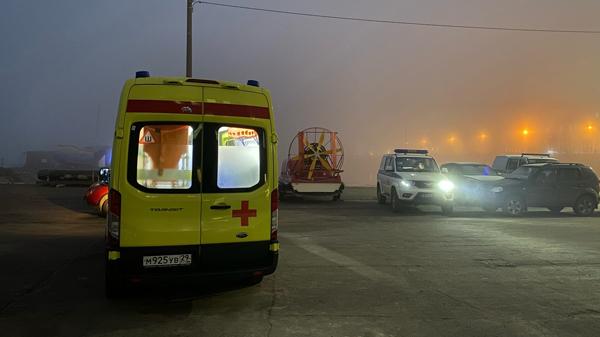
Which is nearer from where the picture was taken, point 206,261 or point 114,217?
point 114,217

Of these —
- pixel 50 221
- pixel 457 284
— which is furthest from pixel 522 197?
pixel 50 221

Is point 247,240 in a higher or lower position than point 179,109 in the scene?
lower

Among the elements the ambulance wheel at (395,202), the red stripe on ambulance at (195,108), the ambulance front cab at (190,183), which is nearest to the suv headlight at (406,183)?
the ambulance wheel at (395,202)

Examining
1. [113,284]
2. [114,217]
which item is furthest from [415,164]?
[114,217]

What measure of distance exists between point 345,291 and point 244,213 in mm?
1809

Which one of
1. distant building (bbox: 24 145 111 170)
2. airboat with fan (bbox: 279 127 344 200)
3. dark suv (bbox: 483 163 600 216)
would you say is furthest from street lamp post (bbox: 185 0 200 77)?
distant building (bbox: 24 145 111 170)

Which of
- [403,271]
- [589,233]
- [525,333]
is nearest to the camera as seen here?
[525,333]

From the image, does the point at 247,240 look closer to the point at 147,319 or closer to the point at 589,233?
the point at 147,319

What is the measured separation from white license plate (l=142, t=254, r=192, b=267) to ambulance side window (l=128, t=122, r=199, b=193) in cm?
76

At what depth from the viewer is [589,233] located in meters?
12.3

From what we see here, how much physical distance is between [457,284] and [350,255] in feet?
8.38

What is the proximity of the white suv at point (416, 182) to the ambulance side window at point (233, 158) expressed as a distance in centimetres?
1114

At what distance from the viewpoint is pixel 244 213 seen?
19.0ft

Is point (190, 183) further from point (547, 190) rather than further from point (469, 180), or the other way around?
point (547, 190)
